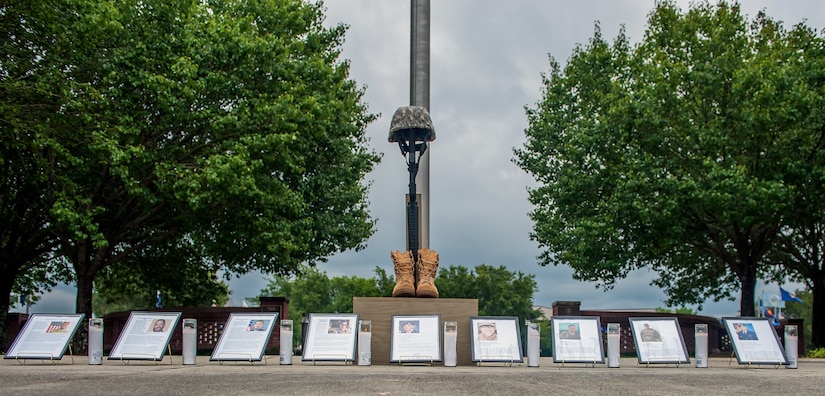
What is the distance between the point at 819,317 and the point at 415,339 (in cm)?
2064

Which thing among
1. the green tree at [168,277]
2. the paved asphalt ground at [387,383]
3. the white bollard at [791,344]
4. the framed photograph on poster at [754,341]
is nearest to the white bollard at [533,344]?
the paved asphalt ground at [387,383]

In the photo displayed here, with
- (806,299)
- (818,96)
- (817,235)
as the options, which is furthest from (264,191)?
(806,299)

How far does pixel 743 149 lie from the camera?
95.6 ft

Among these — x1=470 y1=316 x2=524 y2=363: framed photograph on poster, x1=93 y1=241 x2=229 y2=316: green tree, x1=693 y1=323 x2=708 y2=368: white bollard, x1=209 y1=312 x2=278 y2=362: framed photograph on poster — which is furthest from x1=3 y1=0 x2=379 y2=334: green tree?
x1=693 y1=323 x2=708 y2=368: white bollard

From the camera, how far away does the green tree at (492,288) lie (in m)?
71.6

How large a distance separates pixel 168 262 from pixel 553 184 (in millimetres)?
14508

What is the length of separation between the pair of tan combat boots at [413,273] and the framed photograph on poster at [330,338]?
1.91 m

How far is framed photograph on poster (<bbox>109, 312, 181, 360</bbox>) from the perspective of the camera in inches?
677

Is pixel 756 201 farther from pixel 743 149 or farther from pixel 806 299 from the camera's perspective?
pixel 806 299

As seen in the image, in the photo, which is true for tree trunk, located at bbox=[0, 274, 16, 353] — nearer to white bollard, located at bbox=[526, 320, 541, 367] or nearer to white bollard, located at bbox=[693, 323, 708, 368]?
white bollard, located at bbox=[526, 320, 541, 367]

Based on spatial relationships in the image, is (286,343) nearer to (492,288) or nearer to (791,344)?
(791,344)

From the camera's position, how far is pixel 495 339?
17094mm

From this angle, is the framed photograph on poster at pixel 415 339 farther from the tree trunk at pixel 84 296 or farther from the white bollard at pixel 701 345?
the tree trunk at pixel 84 296

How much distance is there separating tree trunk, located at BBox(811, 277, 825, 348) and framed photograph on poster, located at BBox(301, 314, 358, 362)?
20999 mm
